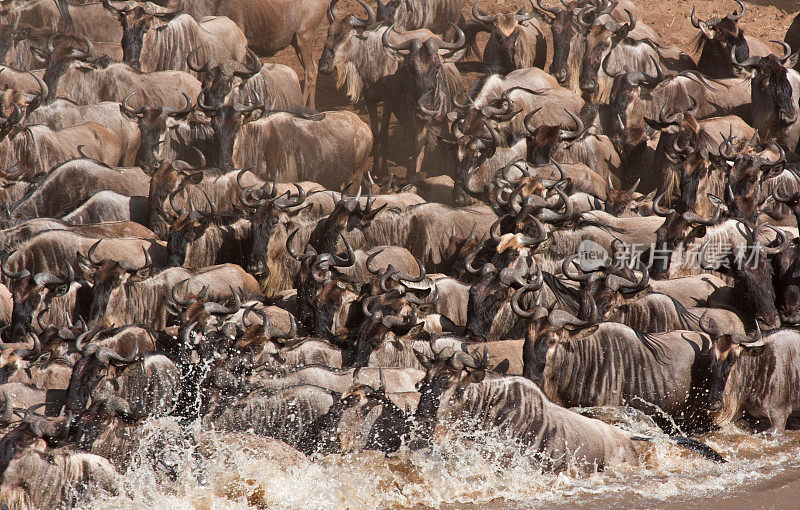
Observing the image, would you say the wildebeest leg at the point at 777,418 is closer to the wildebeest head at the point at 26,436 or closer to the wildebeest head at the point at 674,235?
the wildebeest head at the point at 674,235

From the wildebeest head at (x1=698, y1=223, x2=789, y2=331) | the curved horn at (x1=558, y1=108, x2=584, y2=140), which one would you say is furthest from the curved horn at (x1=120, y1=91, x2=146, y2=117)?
the wildebeest head at (x1=698, y1=223, x2=789, y2=331)

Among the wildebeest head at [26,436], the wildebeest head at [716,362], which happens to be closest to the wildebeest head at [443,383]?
the wildebeest head at [716,362]

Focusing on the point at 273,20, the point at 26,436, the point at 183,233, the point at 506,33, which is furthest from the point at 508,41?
the point at 26,436

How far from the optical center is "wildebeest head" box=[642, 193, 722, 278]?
10.8 m

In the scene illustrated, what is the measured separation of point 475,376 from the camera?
801 centimetres

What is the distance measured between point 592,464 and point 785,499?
5.08 feet

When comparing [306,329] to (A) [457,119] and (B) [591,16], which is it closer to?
(A) [457,119]

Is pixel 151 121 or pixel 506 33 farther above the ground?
pixel 506 33

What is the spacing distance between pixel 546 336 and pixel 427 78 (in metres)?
6.98

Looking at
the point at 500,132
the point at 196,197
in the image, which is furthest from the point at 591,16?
the point at 196,197

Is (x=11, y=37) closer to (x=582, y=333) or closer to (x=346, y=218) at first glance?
(x=346, y=218)

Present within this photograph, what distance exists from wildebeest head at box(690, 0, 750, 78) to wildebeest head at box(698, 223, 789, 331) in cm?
577

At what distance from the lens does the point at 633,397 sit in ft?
29.9

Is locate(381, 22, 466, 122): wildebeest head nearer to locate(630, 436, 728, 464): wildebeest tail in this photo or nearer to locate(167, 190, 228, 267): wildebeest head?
locate(167, 190, 228, 267): wildebeest head
